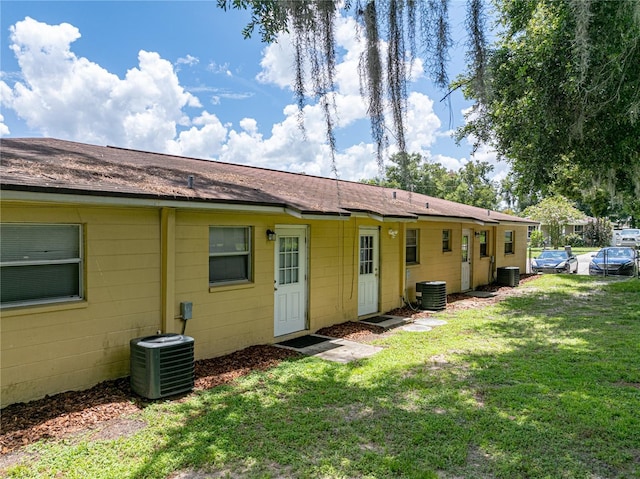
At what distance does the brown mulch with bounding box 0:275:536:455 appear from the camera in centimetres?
392

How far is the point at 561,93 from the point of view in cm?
667

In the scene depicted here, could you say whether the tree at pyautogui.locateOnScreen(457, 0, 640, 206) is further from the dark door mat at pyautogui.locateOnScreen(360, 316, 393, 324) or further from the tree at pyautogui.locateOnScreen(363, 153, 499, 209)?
the tree at pyautogui.locateOnScreen(363, 153, 499, 209)

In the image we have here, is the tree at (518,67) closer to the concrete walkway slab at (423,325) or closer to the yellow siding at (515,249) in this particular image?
the concrete walkway slab at (423,325)

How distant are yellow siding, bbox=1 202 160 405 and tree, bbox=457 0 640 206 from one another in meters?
4.45

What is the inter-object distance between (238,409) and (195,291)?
2.21 metres

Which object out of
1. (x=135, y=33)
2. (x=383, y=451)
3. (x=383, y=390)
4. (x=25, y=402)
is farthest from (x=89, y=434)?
(x=135, y=33)

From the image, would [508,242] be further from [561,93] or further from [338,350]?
[338,350]

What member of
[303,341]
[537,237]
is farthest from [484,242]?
[537,237]

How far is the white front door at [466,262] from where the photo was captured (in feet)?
46.8

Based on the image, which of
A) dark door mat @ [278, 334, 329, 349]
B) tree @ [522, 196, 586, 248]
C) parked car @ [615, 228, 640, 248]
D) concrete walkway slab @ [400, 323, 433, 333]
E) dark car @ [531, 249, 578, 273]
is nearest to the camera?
dark door mat @ [278, 334, 329, 349]

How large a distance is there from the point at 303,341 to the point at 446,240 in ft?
24.8

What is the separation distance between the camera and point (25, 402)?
4.48m

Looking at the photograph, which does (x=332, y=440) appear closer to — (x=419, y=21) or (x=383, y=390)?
(x=383, y=390)

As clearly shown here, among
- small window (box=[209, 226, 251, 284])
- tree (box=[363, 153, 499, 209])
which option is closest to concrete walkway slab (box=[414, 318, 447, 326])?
small window (box=[209, 226, 251, 284])
